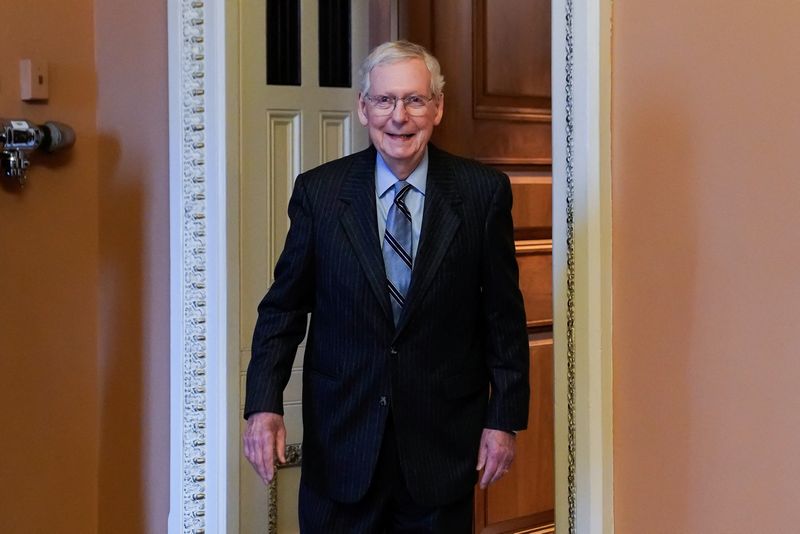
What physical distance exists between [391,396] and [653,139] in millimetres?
647

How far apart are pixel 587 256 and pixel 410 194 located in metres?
0.40

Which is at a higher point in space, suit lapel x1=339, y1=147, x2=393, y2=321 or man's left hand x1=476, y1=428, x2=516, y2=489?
suit lapel x1=339, y1=147, x2=393, y2=321

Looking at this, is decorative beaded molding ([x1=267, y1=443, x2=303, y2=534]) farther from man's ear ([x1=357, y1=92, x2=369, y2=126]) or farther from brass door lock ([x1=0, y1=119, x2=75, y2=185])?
man's ear ([x1=357, y1=92, x2=369, y2=126])

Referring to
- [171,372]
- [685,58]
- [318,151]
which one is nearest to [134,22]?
[318,151]

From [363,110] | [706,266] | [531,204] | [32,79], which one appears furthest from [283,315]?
[531,204]

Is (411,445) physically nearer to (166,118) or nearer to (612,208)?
(612,208)

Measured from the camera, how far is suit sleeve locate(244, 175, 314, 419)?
1540mm

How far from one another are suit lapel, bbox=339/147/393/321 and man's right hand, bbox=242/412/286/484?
264mm

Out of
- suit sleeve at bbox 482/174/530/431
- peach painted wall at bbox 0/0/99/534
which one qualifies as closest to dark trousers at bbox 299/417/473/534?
suit sleeve at bbox 482/174/530/431

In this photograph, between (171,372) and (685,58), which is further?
(171,372)

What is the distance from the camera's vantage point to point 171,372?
2154 mm

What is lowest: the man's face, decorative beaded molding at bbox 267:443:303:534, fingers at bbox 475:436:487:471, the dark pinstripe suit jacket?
decorative beaded molding at bbox 267:443:303:534

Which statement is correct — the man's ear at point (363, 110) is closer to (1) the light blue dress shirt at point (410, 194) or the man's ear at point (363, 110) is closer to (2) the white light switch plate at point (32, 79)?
(1) the light blue dress shirt at point (410, 194)

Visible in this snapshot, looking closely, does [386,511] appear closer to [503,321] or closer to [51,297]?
[503,321]
